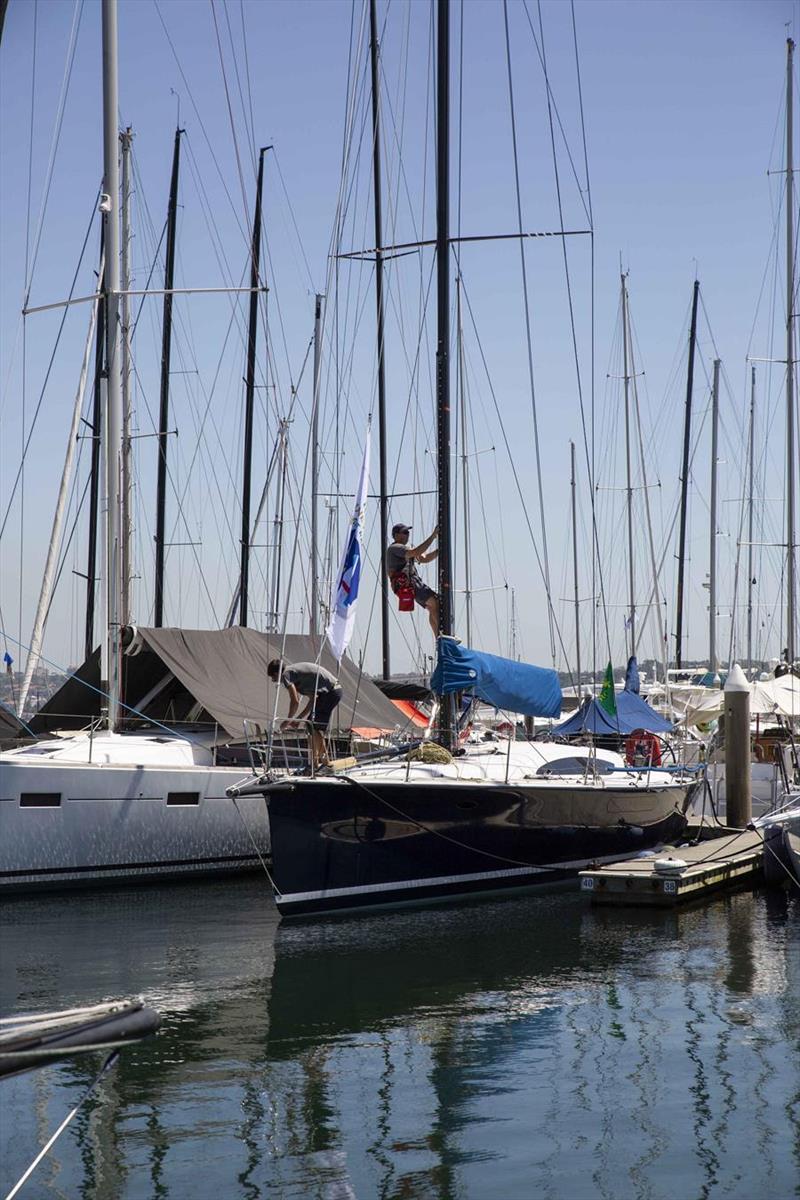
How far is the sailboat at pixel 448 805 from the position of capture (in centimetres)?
1728

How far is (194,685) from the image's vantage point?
72.8ft

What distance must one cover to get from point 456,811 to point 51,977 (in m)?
6.01

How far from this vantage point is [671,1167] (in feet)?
29.5

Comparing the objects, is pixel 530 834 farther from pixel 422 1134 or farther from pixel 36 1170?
pixel 36 1170

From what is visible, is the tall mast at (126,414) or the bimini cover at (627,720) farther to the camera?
the bimini cover at (627,720)

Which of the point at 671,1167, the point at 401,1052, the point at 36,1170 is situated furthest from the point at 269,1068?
the point at 671,1167

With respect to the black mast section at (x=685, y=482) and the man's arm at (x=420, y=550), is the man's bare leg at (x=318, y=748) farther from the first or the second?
the black mast section at (x=685, y=482)

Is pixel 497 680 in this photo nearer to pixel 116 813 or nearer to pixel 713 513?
pixel 116 813

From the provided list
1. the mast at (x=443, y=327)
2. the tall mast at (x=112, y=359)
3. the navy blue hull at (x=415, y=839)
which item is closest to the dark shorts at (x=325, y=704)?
the mast at (x=443, y=327)

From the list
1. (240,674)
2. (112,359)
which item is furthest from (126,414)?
(240,674)

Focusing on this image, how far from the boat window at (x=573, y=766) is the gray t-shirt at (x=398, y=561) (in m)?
3.59

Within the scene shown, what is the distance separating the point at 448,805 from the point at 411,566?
3484 mm

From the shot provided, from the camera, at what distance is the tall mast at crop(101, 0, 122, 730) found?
68.1 ft

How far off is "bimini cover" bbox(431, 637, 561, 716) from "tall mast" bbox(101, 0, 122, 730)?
529cm
